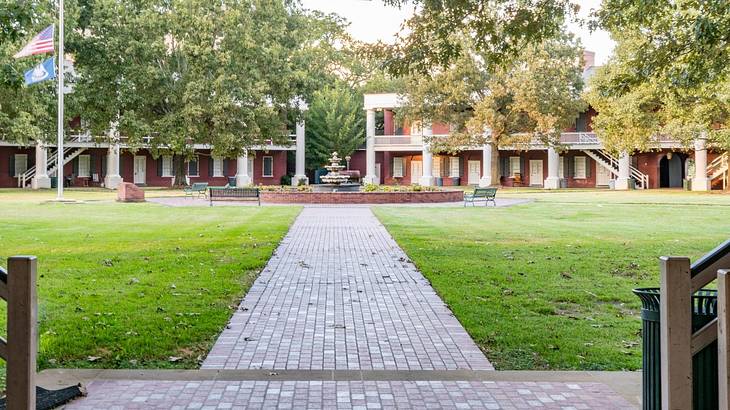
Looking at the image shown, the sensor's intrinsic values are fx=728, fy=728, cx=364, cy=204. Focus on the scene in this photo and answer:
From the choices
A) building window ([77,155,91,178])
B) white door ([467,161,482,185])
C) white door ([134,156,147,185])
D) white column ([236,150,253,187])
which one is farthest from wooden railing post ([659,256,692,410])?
white door ([467,161,482,185])

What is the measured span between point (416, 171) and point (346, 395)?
184 feet

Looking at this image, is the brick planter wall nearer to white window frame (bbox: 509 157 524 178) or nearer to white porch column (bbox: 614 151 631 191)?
white porch column (bbox: 614 151 631 191)

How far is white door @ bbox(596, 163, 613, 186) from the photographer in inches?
2172

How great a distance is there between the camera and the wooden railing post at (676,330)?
10.9ft

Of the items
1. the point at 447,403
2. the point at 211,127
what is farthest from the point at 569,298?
the point at 211,127

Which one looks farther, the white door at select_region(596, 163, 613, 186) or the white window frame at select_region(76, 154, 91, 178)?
the white door at select_region(596, 163, 613, 186)

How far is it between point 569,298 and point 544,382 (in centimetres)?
368

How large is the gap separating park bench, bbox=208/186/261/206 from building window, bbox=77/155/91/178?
27270 mm

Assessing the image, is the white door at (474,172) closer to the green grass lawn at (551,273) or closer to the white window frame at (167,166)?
the white window frame at (167,166)

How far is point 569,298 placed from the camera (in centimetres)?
867

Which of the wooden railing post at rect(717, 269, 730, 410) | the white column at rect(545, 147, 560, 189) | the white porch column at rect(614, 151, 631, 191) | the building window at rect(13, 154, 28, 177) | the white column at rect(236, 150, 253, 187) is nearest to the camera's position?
the wooden railing post at rect(717, 269, 730, 410)

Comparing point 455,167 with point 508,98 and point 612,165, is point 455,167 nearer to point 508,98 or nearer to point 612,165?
point 612,165

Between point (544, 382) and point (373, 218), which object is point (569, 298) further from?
point (373, 218)

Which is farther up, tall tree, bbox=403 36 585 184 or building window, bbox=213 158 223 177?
tall tree, bbox=403 36 585 184
